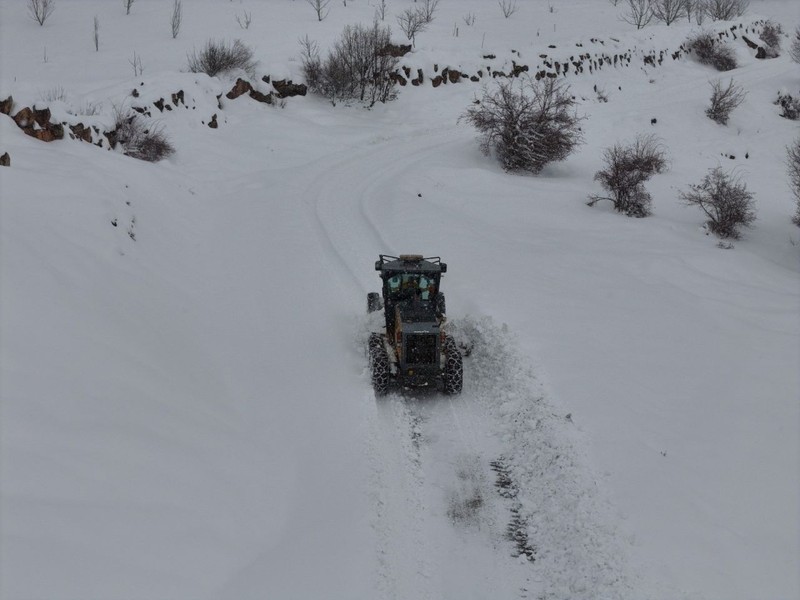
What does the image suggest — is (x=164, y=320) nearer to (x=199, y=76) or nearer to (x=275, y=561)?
(x=275, y=561)

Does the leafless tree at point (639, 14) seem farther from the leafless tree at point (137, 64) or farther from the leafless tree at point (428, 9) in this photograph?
the leafless tree at point (137, 64)

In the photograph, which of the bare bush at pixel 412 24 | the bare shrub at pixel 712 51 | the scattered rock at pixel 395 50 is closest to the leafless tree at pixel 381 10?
the bare bush at pixel 412 24

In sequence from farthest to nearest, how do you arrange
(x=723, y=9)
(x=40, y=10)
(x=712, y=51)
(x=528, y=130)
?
(x=723, y=9) → (x=712, y=51) → (x=40, y=10) → (x=528, y=130)

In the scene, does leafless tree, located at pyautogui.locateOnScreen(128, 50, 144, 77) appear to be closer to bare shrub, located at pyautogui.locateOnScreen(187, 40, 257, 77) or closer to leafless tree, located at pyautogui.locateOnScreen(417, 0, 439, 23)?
bare shrub, located at pyautogui.locateOnScreen(187, 40, 257, 77)

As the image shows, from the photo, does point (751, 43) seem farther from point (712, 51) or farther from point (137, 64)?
point (137, 64)

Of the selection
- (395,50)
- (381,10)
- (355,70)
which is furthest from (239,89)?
(381,10)

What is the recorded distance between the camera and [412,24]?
43406 mm

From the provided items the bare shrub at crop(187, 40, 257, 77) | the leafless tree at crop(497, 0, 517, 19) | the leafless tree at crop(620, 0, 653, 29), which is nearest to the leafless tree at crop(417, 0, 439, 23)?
the leafless tree at crop(497, 0, 517, 19)

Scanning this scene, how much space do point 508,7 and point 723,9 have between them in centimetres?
2099

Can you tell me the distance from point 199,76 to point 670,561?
91.0ft

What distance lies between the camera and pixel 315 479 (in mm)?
8164

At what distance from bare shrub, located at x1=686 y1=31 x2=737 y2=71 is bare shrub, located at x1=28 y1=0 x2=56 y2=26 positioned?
45.8 m

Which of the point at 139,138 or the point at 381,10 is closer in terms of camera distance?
the point at 139,138

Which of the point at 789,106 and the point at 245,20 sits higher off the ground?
the point at 245,20
